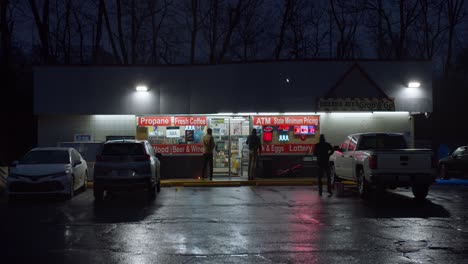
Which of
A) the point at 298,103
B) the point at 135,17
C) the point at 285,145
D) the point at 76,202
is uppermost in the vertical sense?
the point at 135,17

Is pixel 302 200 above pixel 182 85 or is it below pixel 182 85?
below

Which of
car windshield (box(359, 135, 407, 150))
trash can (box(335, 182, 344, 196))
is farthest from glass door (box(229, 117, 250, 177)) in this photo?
car windshield (box(359, 135, 407, 150))

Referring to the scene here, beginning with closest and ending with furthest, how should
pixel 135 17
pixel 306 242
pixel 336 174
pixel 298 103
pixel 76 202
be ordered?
pixel 306 242 → pixel 76 202 → pixel 336 174 → pixel 298 103 → pixel 135 17

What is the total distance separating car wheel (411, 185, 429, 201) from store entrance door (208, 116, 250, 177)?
29.5 ft

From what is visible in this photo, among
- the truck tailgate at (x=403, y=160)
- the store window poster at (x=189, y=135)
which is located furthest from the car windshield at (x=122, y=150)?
the store window poster at (x=189, y=135)

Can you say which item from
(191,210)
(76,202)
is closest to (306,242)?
(191,210)

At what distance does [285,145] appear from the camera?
931 inches

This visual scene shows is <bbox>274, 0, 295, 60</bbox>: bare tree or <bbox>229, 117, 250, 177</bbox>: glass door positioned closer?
<bbox>229, 117, 250, 177</bbox>: glass door

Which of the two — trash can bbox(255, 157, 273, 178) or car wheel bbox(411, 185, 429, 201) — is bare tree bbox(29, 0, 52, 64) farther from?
car wheel bbox(411, 185, 429, 201)

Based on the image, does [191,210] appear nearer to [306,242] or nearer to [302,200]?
[302,200]

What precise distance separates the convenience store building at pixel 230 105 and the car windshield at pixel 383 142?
500 centimetres

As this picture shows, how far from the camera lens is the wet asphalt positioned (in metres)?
8.45

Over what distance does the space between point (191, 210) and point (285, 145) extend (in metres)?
10.3

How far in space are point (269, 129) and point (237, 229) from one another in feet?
42.7
